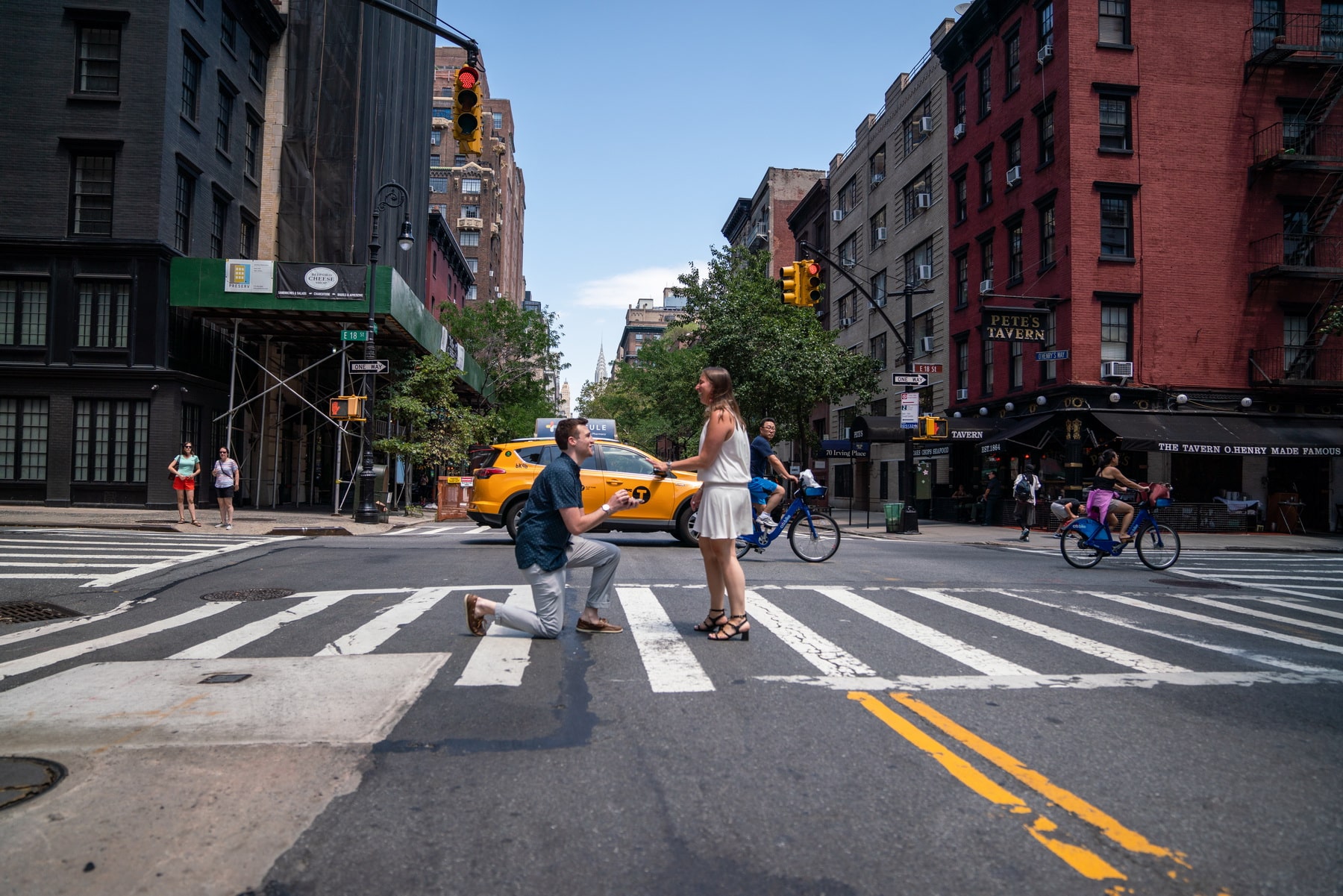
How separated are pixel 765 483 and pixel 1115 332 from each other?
18.3 metres

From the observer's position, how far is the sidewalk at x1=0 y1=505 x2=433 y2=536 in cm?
1786

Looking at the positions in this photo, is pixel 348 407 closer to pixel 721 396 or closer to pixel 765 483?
pixel 765 483

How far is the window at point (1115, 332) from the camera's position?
26.2 meters

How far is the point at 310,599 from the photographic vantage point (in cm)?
902

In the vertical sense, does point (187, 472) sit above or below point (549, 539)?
above

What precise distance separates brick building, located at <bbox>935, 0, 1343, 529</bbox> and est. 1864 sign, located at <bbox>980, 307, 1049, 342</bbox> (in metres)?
0.54

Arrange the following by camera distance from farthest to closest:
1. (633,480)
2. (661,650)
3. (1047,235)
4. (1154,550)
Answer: (1047,235) < (633,480) < (1154,550) < (661,650)

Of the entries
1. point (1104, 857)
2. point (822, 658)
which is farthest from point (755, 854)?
point (822, 658)

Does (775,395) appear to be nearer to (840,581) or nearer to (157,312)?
(157,312)

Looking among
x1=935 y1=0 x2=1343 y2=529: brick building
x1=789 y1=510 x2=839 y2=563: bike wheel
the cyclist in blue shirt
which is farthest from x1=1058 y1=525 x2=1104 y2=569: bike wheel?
x1=935 y1=0 x2=1343 y2=529: brick building

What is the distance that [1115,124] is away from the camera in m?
26.7

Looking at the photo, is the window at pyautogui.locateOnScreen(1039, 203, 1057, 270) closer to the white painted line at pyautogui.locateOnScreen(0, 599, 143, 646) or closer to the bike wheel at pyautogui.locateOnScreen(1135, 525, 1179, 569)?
the bike wheel at pyautogui.locateOnScreen(1135, 525, 1179, 569)

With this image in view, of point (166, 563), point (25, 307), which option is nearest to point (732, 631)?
point (166, 563)

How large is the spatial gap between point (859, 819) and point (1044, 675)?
2.96 m
